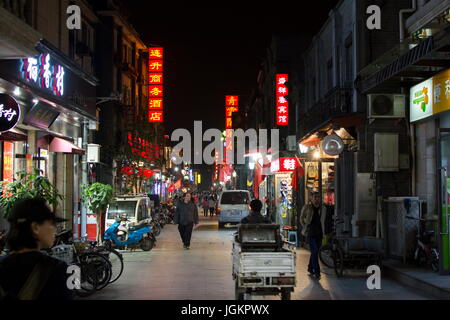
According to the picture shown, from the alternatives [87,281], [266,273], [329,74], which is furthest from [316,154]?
[266,273]

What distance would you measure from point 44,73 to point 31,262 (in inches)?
556

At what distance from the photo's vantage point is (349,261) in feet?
48.9

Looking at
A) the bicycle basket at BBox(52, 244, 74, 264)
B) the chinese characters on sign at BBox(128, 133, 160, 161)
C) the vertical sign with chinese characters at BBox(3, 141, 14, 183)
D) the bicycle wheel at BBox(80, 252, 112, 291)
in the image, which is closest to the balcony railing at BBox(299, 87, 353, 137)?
the bicycle wheel at BBox(80, 252, 112, 291)

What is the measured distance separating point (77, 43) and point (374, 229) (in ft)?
60.5

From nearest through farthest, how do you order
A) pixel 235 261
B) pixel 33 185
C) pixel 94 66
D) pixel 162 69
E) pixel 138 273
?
pixel 235 261 < pixel 33 185 < pixel 138 273 < pixel 94 66 < pixel 162 69

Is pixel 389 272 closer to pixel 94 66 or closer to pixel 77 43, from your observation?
pixel 77 43

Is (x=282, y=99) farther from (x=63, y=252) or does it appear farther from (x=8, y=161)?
(x=63, y=252)

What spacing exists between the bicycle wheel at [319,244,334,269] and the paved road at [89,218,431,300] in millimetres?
532

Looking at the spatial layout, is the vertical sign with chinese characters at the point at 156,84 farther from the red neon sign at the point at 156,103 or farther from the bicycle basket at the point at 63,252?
the bicycle basket at the point at 63,252

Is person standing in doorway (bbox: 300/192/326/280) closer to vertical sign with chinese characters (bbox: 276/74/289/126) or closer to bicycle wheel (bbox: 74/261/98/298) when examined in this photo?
bicycle wheel (bbox: 74/261/98/298)

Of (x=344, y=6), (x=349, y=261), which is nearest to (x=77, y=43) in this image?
(x=344, y=6)

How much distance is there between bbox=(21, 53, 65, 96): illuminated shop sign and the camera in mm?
15953

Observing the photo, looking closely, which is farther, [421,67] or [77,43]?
[77,43]

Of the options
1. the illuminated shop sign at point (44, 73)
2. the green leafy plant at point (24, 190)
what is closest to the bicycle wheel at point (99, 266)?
the green leafy plant at point (24, 190)
